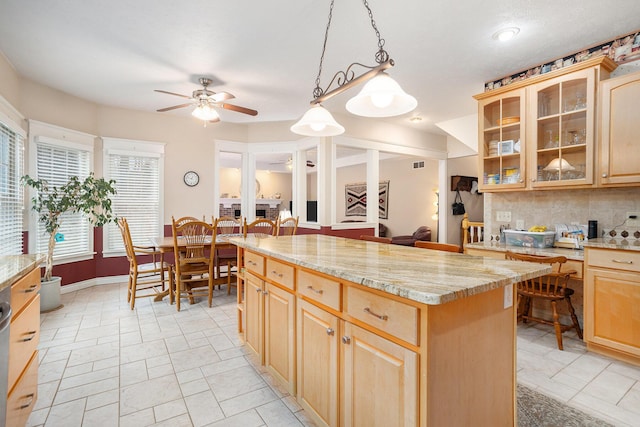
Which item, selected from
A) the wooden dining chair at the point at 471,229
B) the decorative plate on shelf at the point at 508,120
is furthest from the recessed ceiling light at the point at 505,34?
the wooden dining chair at the point at 471,229

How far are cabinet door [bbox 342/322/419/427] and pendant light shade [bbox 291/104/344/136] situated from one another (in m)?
1.38

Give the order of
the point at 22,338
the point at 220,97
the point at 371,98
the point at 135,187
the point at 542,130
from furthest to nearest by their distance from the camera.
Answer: the point at 135,187 → the point at 220,97 → the point at 542,130 → the point at 371,98 → the point at 22,338

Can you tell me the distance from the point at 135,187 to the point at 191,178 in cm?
85

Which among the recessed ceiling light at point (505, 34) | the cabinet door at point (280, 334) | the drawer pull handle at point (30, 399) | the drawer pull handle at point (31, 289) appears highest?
the recessed ceiling light at point (505, 34)

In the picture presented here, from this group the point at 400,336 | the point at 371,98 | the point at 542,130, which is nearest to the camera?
the point at 400,336

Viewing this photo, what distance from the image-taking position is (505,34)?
2654mm

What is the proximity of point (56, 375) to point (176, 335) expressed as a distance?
875mm

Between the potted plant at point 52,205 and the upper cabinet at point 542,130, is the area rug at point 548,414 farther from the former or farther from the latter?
the potted plant at point 52,205

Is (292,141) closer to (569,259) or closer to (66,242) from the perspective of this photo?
(66,242)

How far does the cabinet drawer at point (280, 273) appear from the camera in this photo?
178 cm

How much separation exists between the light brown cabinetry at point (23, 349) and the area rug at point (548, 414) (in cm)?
253

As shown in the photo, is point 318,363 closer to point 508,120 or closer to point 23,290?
point 23,290

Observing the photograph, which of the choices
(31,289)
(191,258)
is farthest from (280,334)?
(191,258)

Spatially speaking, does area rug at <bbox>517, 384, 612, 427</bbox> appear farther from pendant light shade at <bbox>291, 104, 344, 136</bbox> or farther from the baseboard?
the baseboard
